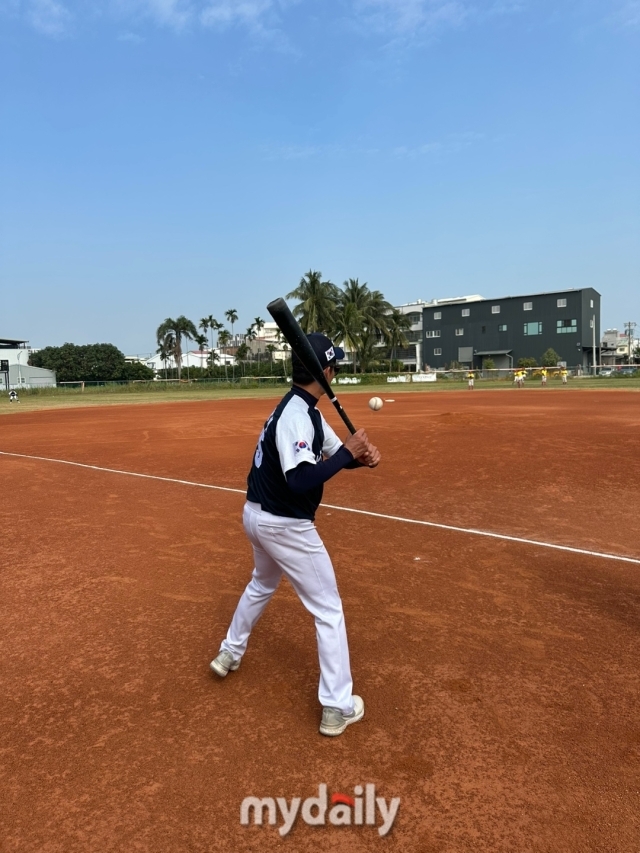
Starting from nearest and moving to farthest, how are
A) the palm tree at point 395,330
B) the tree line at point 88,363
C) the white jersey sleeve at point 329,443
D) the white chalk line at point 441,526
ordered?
the white jersey sleeve at point 329,443 → the white chalk line at point 441,526 → the palm tree at point 395,330 → the tree line at point 88,363

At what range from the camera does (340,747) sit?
3.17 m

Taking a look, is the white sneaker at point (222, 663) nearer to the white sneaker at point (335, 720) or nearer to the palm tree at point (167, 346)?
the white sneaker at point (335, 720)

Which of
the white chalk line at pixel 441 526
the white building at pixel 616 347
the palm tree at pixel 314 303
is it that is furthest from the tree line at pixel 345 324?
the white chalk line at pixel 441 526

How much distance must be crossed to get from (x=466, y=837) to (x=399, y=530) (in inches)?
190

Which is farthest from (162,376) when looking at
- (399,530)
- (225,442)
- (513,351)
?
(399,530)

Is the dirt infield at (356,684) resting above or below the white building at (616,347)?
below

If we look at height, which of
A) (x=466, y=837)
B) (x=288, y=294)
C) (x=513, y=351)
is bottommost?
(x=466, y=837)

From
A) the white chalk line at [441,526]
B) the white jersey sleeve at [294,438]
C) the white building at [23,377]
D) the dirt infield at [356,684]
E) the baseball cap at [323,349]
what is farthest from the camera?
the white building at [23,377]

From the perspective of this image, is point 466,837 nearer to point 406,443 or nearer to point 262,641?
point 262,641

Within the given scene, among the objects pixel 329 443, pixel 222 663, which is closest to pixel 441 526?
pixel 222 663

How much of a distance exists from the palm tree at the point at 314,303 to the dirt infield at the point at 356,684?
67821mm

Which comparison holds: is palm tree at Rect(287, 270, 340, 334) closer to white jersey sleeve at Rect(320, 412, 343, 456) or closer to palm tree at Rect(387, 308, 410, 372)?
palm tree at Rect(387, 308, 410, 372)

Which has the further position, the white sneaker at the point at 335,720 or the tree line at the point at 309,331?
the tree line at the point at 309,331

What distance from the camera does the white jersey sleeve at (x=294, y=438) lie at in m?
3.03
